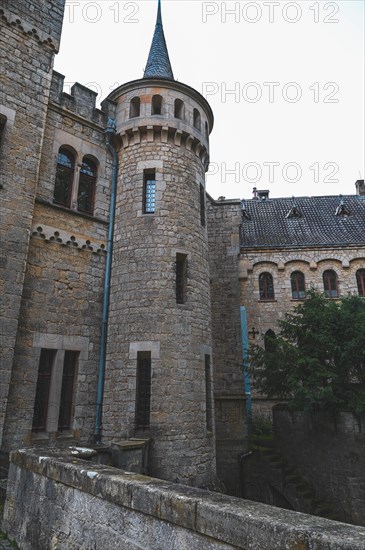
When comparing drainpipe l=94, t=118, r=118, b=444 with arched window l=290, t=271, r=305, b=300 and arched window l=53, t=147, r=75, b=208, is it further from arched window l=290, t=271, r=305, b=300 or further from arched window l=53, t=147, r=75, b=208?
arched window l=290, t=271, r=305, b=300

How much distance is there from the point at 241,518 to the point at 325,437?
10730mm

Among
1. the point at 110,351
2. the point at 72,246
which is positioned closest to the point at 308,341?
the point at 110,351

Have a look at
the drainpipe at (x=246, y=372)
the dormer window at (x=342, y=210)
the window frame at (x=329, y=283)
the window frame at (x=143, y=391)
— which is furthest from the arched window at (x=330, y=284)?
the window frame at (x=143, y=391)

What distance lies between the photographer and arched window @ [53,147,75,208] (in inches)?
391

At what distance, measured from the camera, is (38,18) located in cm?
981

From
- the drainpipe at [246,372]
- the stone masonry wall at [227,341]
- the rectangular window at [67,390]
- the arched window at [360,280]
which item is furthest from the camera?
the arched window at [360,280]

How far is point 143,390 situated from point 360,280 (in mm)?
14890

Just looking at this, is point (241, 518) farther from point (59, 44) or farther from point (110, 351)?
point (59, 44)

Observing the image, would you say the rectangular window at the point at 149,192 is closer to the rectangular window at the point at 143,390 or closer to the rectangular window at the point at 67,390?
the rectangular window at the point at 143,390

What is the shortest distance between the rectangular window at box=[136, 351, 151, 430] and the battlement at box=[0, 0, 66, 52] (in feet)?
28.1

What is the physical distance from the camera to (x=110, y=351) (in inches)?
369

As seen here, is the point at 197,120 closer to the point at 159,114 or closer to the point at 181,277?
the point at 159,114

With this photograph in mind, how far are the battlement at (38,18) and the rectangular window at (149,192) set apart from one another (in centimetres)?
409

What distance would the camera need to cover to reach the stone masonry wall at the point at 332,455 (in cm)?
1098
